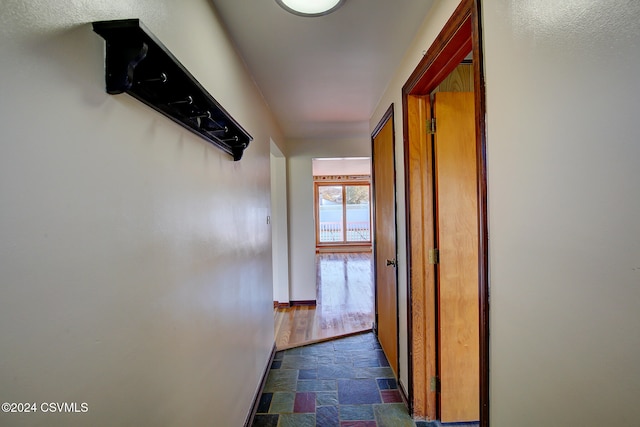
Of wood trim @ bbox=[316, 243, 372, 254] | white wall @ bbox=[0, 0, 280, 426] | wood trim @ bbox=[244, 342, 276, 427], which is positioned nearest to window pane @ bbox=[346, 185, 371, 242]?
wood trim @ bbox=[316, 243, 372, 254]

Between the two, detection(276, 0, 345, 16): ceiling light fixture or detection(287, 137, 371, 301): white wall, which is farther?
detection(287, 137, 371, 301): white wall

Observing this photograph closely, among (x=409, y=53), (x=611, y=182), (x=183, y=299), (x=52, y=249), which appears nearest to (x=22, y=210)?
(x=52, y=249)

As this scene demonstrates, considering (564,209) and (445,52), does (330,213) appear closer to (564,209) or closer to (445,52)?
(445,52)

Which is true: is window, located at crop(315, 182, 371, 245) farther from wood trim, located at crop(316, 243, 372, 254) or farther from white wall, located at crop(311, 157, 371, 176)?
white wall, located at crop(311, 157, 371, 176)

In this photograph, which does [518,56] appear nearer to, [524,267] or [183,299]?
[524,267]

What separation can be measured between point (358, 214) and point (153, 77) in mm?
9009

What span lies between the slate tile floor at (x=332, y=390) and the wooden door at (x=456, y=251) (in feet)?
1.32

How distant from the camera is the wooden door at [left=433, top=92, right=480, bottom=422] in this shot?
173 cm

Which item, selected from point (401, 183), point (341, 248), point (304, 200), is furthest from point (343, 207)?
point (401, 183)

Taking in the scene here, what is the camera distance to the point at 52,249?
499mm

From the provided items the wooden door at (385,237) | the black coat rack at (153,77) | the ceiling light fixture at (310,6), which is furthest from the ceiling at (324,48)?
the black coat rack at (153,77)

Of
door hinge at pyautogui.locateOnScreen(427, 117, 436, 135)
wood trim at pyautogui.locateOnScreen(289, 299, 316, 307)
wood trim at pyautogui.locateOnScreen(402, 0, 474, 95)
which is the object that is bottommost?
wood trim at pyautogui.locateOnScreen(289, 299, 316, 307)

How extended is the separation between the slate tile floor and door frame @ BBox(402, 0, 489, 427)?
0.30 m

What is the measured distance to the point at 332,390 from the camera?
2.16 meters
